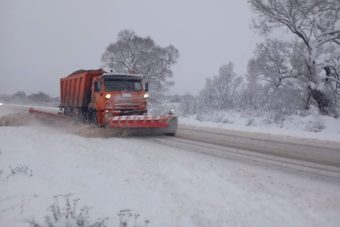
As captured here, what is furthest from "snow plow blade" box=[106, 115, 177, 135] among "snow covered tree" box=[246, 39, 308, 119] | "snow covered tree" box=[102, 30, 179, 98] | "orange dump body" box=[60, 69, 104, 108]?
"snow covered tree" box=[102, 30, 179, 98]

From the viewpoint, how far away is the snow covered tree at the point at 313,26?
81.5 ft

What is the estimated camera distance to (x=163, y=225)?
5.87 meters

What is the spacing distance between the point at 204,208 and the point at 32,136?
10.7 metres

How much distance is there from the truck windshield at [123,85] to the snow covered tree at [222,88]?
71.3 feet

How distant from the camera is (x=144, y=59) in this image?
47031 millimetres

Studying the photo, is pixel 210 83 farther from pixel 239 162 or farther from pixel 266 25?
pixel 239 162

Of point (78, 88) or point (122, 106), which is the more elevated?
point (78, 88)

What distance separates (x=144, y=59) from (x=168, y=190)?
40.3 metres

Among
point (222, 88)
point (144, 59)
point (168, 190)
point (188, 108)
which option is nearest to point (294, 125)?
point (188, 108)

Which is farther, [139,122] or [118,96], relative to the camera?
[118,96]

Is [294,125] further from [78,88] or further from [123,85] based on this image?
[78,88]

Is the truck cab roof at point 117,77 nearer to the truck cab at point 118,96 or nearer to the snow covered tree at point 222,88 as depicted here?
the truck cab at point 118,96

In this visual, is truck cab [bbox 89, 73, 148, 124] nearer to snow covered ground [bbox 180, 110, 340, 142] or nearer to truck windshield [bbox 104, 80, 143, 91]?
truck windshield [bbox 104, 80, 143, 91]

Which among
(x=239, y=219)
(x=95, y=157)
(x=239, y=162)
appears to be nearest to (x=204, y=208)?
(x=239, y=219)
